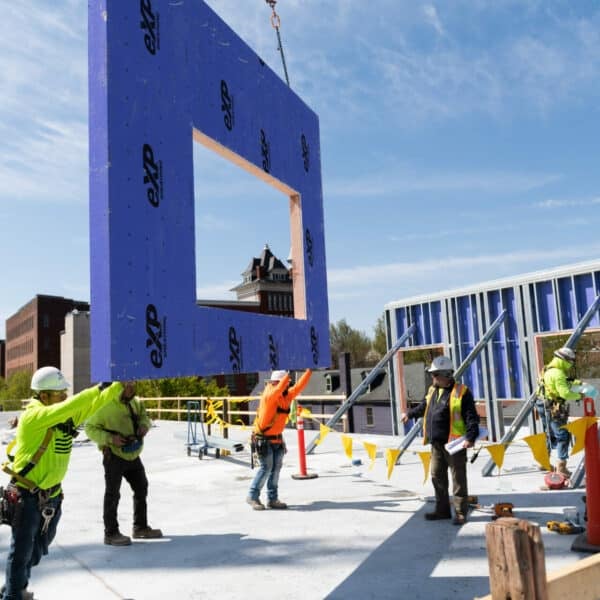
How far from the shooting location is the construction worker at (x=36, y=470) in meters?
4.01

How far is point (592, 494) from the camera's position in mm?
5336

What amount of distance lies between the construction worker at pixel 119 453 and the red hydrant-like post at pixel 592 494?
4415mm

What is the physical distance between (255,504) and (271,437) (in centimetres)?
89

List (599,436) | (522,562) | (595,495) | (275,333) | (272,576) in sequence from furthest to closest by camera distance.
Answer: (275,333) < (599,436) < (595,495) < (272,576) < (522,562)

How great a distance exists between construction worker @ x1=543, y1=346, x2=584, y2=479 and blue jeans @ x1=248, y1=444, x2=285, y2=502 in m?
4.29

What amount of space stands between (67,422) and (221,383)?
176 feet

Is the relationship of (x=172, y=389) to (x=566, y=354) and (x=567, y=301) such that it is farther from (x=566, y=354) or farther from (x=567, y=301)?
(x=566, y=354)

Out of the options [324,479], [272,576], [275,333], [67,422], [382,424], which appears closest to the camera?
[67,422]

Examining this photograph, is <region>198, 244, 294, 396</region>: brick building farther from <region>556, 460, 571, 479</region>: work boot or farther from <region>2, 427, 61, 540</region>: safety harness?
<region>2, 427, 61, 540</region>: safety harness

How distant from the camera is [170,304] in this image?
4605mm

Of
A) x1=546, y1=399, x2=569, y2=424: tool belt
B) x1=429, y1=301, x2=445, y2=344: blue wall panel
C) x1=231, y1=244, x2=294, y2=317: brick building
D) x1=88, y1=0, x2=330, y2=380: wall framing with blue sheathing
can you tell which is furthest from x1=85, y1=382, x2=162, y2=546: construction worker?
x1=231, y1=244, x2=294, y2=317: brick building

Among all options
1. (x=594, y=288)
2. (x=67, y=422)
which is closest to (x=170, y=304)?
(x=67, y=422)

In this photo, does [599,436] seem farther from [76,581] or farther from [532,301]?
[532,301]

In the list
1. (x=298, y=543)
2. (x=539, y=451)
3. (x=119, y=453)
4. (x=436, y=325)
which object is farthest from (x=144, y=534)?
(x=436, y=325)
